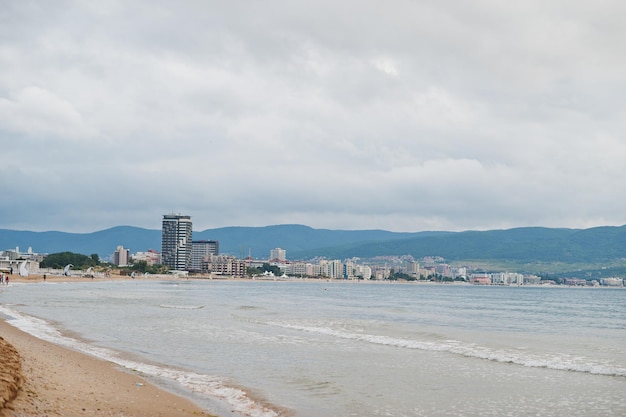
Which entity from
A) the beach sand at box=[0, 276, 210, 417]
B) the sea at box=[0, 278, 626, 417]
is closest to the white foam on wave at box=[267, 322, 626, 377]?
the sea at box=[0, 278, 626, 417]

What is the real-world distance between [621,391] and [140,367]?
596 inches

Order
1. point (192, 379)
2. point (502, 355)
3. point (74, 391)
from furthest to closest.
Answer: point (502, 355), point (192, 379), point (74, 391)

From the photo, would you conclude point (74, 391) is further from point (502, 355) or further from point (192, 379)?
point (502, 355)

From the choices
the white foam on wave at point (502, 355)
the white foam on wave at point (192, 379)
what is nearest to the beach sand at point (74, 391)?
the white foam on wave at point (192, 379)

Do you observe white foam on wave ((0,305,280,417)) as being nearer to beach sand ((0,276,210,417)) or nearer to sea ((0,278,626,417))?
sea ((0,278,626,417))

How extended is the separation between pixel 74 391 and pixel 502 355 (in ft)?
59.8

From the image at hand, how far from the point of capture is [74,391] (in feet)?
43.6

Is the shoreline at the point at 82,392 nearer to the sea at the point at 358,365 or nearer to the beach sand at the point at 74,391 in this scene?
the beach sand at the point at 74,391

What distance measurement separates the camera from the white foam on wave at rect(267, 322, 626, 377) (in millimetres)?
22234

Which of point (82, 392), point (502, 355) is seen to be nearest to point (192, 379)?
point (82, 392)

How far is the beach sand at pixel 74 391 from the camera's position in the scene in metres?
10.8

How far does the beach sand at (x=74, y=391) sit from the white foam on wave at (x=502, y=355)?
14.3m

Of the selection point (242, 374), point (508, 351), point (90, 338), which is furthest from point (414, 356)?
point (90, 338)

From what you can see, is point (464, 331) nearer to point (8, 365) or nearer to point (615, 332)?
point (615, 332)
